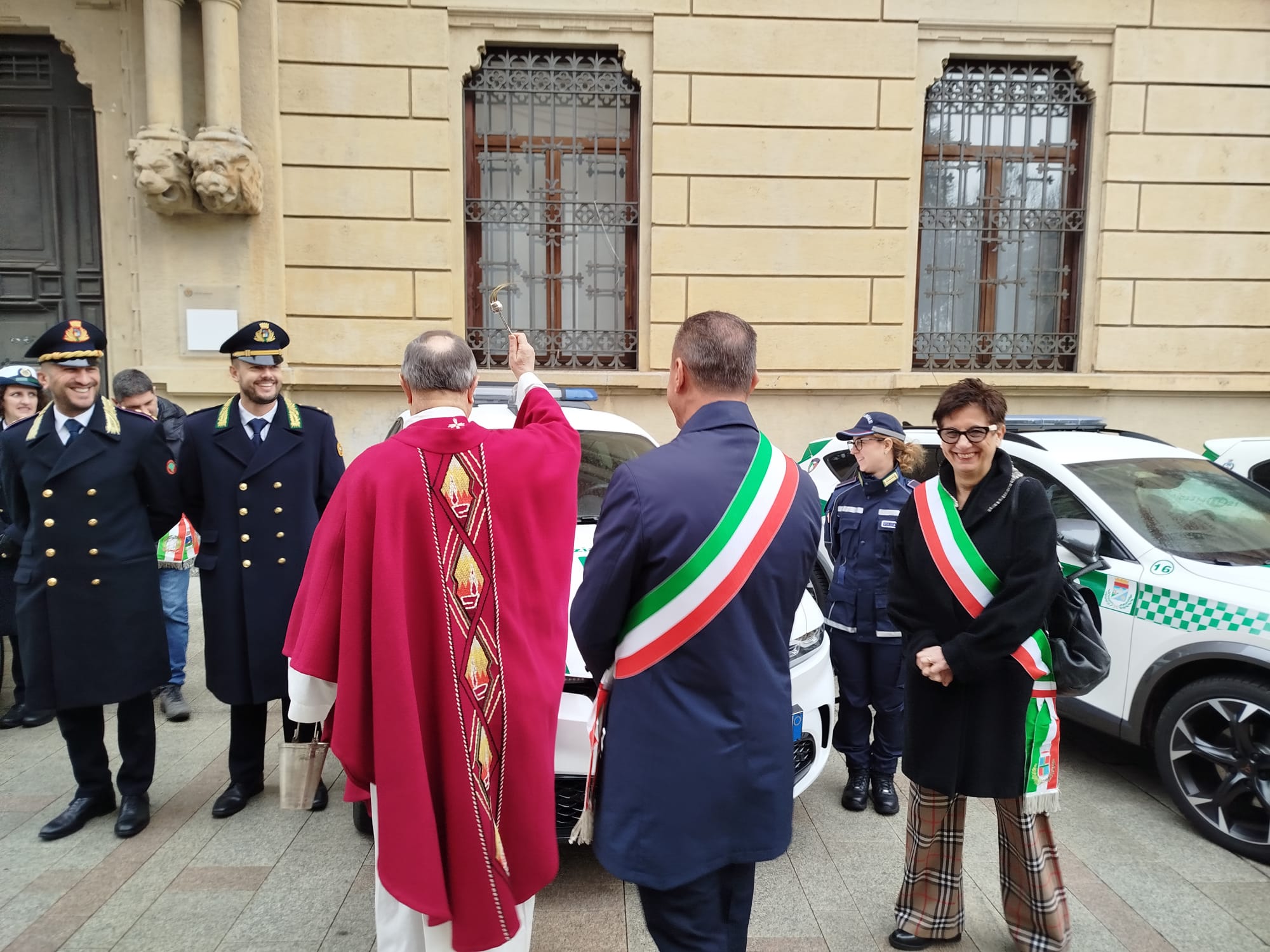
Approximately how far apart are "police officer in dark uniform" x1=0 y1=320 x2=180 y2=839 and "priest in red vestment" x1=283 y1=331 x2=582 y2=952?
190 cm

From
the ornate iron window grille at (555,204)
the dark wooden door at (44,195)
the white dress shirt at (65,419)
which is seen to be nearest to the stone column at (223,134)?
the dark wooden door at (44,195)

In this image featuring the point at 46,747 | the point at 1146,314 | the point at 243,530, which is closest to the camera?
the point at 243,530

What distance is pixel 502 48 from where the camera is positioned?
9.15 meters

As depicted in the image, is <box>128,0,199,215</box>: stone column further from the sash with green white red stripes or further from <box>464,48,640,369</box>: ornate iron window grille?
the sash with green white red stripes

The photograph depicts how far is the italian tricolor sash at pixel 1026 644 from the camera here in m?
2.84

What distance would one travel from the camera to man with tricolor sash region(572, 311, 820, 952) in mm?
1996

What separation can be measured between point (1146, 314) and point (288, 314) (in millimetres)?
9281

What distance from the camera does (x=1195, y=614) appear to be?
4.00m

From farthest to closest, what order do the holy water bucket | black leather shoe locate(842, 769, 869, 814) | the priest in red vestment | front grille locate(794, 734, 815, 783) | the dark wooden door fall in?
the dark wooden door
black leather shoe locate(842, 769, 869, 814)
front grille locate(794, 734, 815, 783)
the holy water bucket
the priest in red vestment

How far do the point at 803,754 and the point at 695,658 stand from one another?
1.97 metres

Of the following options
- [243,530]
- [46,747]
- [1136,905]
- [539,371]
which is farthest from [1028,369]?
[46,747]

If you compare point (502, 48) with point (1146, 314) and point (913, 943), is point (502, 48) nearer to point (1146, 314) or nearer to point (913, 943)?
point (1146, 314)

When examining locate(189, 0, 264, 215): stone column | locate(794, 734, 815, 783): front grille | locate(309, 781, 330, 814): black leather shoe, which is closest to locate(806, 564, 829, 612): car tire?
locate(794, 734, 815, 783): front grille

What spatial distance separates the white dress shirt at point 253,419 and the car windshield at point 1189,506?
14.2 ft
